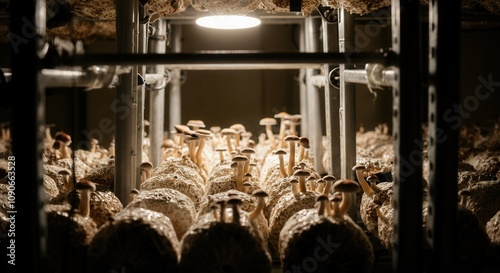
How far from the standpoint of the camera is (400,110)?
1.54 meters

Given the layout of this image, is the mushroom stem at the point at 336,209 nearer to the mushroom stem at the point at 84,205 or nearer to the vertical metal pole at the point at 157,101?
the mushroom stem at the point at 84,205

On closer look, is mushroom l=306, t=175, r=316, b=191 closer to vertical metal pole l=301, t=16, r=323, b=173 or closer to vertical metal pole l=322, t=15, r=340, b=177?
vertical metal pole l=322, t=15, r=340, b=177

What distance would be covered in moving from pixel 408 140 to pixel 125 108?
1.23 meters

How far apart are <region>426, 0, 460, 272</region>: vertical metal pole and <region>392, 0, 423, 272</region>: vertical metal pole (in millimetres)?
39

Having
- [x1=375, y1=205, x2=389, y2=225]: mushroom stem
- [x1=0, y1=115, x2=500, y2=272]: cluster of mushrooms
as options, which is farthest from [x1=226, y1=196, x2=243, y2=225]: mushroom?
[x1=375, y1=205, x2=389, y2=225]: mushroom stem

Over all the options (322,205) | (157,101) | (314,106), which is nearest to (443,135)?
(322,205)

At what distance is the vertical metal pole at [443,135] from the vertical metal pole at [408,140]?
1.5 inches

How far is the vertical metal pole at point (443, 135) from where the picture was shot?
1.47 m

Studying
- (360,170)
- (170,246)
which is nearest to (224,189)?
(360,170)

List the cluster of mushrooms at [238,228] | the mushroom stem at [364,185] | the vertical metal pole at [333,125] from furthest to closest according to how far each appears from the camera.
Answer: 1. the vertical metal pole at [333,125]
2. the mushroom stem at [364,185]
3. the cluster of mushrooms at [238,228]

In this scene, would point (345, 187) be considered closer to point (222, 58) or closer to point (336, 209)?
point (336, 209)

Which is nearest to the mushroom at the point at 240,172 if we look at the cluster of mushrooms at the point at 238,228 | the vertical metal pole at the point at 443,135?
the cluster of mushrooms at the point at 238,228

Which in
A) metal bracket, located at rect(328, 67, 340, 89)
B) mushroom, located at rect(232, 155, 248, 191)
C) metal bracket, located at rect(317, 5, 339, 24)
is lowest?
mushroom, located at rect(232, 155, 248, 191)

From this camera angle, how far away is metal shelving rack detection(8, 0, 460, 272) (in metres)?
1.39
